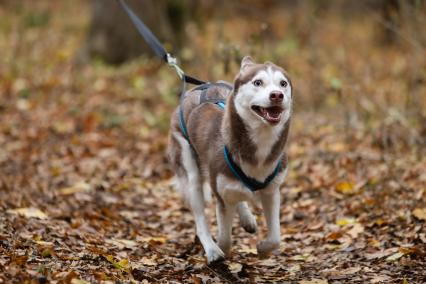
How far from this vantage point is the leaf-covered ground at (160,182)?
510 cm

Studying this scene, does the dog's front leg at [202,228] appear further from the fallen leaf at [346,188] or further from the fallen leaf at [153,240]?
the fallen leaf at [346,188]

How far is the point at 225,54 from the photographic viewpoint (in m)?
7.97

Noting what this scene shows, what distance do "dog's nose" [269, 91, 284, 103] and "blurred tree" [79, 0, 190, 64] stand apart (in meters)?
9.58

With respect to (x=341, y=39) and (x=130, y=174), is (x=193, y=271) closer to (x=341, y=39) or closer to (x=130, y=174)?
(x=130, y=174)

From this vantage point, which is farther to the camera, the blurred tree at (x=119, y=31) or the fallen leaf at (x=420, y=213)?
the blurred tree at (x=119, y=31)

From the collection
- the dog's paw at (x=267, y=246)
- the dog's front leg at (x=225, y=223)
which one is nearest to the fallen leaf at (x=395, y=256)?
the dog's paw at (x=267, y=246)

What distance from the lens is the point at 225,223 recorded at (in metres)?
5.36

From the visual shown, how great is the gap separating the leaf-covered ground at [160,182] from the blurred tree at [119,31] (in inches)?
14.7

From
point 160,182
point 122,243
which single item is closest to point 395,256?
point 122,243

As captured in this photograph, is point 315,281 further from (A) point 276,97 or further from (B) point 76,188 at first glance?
(B) point 76,188

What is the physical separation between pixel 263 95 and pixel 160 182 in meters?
4.13

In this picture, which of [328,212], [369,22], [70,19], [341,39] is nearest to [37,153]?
[328,212]

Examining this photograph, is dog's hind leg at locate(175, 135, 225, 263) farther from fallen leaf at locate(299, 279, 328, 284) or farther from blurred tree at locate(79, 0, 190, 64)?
blurred tree at locate(79, 0, 190, 64)

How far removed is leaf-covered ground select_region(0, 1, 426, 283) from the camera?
16.7ft
